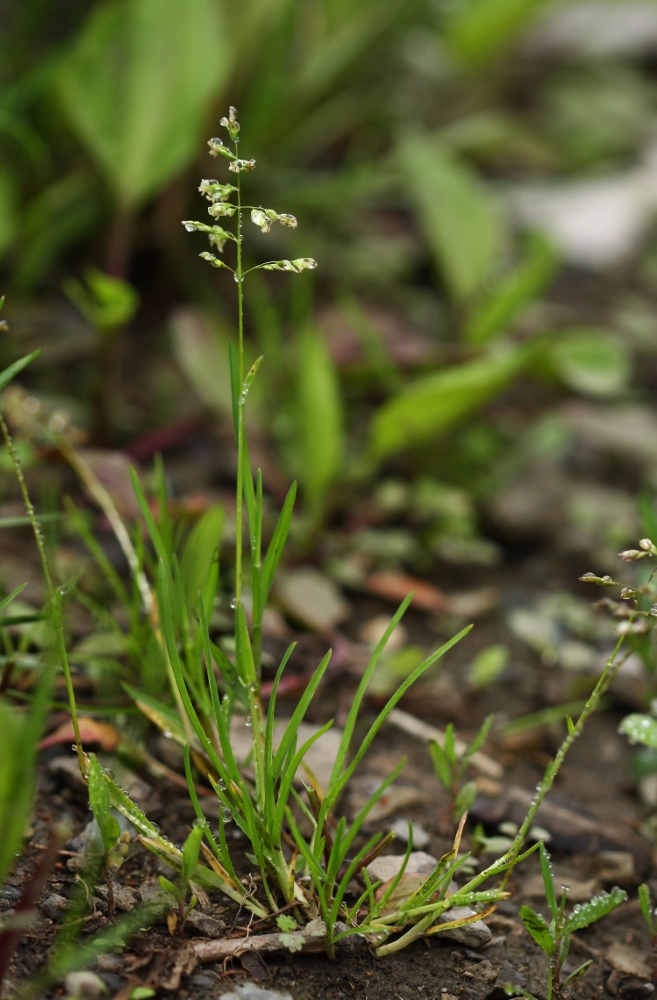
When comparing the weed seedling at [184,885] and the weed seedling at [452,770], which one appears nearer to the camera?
the weed seedling at [184,885]

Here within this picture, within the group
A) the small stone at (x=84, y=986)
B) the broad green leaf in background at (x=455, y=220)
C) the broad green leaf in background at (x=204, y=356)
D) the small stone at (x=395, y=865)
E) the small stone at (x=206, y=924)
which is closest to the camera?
the small stone at (x=84, y=986)

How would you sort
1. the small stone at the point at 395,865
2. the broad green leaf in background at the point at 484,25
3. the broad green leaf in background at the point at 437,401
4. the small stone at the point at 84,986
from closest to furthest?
the small stone at the point at 84,986 < the small stone at the point at 395,865 < the broad green leaf in background at the point at 437,401 < the broad green leaf in background at the point at 484,25

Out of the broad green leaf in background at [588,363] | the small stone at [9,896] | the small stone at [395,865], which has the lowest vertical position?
the small stone at [395,865]

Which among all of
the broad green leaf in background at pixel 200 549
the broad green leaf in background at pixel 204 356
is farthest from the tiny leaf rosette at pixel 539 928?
the broad green leaf in background at pixel 204 356

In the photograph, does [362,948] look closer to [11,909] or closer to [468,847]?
[468,847]

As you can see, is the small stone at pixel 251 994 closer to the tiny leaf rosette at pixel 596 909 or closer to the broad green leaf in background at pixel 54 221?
the tiny leaf rosette at pixel 596 909

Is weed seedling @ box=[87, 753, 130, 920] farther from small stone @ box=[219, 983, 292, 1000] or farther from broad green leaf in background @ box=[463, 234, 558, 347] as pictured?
broad green leaf in background @ box=[463, 234, 558, 347]

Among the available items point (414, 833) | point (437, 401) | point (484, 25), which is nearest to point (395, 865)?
point (414, 833)

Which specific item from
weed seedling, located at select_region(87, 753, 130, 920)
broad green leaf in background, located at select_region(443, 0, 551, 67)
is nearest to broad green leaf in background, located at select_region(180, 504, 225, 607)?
weed seedling, located at select_region(87, 753, 130, 920)

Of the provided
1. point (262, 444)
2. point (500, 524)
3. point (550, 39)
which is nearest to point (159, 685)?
point (262, 444)
